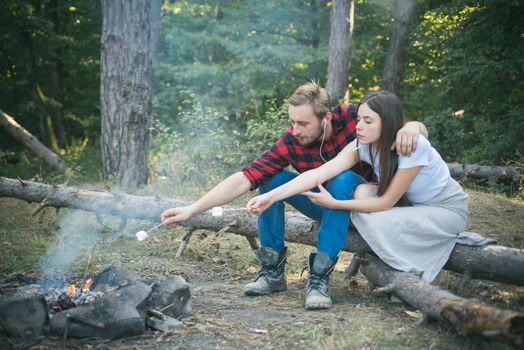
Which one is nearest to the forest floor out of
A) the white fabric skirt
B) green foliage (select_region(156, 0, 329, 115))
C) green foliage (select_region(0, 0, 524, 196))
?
the white fabric skirt

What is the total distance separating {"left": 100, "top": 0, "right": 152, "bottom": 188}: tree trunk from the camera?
7070mm

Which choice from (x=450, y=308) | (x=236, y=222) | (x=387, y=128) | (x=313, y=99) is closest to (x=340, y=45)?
(x=236, y=222)

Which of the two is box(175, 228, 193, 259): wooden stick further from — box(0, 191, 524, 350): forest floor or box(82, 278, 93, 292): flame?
box(82, 278, 93, 292): flame

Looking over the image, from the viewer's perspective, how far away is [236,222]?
15.1 feet

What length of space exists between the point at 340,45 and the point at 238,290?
8.51 meters

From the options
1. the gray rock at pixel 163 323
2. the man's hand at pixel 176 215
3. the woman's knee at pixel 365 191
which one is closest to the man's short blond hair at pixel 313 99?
the woman's knee at pixel 365 191

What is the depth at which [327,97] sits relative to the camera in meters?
3.64

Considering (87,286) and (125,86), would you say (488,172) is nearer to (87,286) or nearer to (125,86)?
(125,86)

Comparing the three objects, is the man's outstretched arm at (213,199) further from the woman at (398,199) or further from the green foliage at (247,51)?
the green foliage at (247,51)

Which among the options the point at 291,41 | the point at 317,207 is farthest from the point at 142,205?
the point at 291,41

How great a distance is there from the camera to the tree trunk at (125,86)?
23.2 ft

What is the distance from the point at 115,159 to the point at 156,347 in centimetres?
502

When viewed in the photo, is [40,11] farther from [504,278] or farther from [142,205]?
[504,278]

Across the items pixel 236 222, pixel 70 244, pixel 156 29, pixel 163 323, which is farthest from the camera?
pixel 156 29
